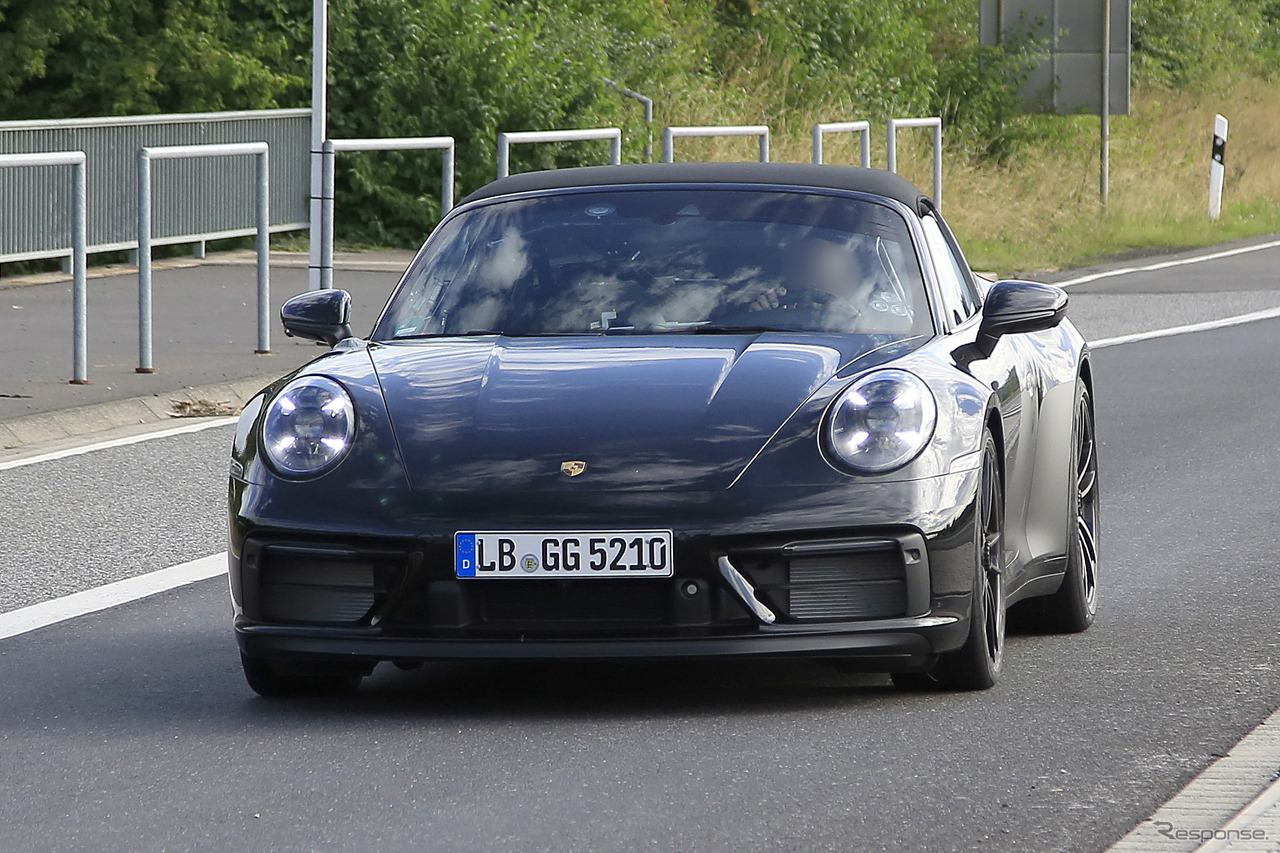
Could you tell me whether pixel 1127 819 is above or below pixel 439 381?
below

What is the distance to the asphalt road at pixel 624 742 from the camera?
456 cm

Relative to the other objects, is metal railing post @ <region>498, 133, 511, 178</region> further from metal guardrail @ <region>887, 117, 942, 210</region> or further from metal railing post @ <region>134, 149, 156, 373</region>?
metal guardrail @ <region>887, 117, 942, 210</region>

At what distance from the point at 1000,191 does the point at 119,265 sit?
1397cm

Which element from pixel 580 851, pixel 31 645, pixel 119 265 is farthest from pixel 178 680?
pixel 119 265

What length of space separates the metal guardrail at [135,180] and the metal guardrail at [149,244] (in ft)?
11.0

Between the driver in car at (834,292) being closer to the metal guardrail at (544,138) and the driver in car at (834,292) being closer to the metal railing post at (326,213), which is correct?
the metal railing post at (326,213)

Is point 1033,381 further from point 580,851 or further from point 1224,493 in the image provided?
point 1224,493

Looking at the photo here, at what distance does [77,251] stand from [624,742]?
909 centimetres

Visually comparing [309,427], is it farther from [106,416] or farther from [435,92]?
[435,92]

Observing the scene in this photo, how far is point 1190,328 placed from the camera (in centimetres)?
1797

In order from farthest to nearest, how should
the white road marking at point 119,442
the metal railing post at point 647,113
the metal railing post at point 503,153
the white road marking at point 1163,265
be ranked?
1. the metal railing post at point 647,113
2. the white road marking at point 1163,265
3. the metal railing post at point 503,153
4. the white road marking at point 119,442

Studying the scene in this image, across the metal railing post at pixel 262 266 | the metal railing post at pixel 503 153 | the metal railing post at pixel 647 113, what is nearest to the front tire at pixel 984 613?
the metal railing post at pixel 262 266

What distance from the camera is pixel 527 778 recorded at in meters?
4.95

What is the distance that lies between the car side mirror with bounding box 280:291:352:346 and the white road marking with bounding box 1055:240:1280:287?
1608 cm
